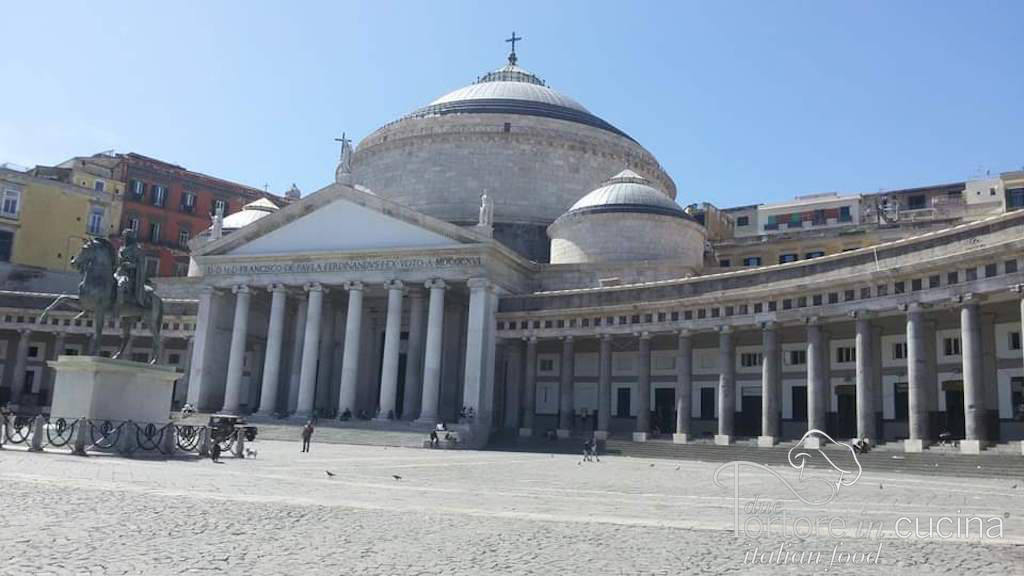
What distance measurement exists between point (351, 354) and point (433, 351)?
5.18m

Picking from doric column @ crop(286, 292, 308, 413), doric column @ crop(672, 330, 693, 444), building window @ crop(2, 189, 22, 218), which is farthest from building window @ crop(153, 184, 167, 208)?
doric column @ crop(672, 330, 693, 444)

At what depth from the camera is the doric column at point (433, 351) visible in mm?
50344

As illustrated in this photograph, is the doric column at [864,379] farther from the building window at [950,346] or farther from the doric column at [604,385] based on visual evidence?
the doric column at [604,385]

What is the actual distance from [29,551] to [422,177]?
5909 cm

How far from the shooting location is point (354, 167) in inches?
2899

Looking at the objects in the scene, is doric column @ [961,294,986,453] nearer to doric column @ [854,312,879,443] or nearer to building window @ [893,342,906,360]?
doric column @ [854,312,879,443]

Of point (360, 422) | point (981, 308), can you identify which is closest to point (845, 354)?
point (981, 308)

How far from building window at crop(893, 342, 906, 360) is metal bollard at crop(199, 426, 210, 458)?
104 feet

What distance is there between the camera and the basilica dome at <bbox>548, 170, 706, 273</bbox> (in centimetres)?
5644

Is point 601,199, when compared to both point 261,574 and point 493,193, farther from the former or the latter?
point 261,574

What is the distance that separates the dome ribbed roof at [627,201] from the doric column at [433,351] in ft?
37.9

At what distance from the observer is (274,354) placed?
55406mm

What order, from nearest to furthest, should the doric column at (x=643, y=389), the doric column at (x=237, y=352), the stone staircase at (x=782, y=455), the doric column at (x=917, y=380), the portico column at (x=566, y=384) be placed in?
the stone staircase at (x=782, y=455) < the doric column at (x=917, y=380) < the doric column at (x=643, y=389) < the portico column at (x=566, y=384) < the doric column at (x=237, y=352)

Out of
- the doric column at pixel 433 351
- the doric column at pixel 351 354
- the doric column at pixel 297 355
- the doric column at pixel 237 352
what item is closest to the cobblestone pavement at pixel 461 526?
the doric column at pixel 433 351
